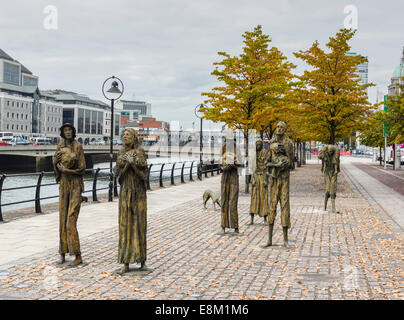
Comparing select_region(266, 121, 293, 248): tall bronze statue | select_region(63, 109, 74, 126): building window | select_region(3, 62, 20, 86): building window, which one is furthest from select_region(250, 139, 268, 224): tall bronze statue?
select_region(63, 109, 74, 126): building window

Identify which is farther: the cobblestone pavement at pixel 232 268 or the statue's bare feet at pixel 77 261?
the statue's bare feet at pixel 77 261

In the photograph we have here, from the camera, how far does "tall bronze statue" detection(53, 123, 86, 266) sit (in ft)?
24.5

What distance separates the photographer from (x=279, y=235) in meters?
10.5

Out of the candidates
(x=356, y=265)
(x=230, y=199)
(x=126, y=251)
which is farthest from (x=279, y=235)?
(x=126, y=251)

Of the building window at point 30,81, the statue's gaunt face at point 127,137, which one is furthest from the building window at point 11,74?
the statue's gaunt face at point 127,137

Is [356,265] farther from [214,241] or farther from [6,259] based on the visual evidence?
[6,259]

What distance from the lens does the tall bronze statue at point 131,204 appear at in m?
6.87

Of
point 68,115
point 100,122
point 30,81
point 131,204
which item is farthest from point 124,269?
point 100,122

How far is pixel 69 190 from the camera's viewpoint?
749cm

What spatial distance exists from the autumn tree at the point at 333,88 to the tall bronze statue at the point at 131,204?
52.1ft

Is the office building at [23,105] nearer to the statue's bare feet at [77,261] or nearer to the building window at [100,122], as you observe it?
the building window at [100,122]

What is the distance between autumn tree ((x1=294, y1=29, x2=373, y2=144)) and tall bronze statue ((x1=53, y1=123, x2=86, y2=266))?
15658 mm
